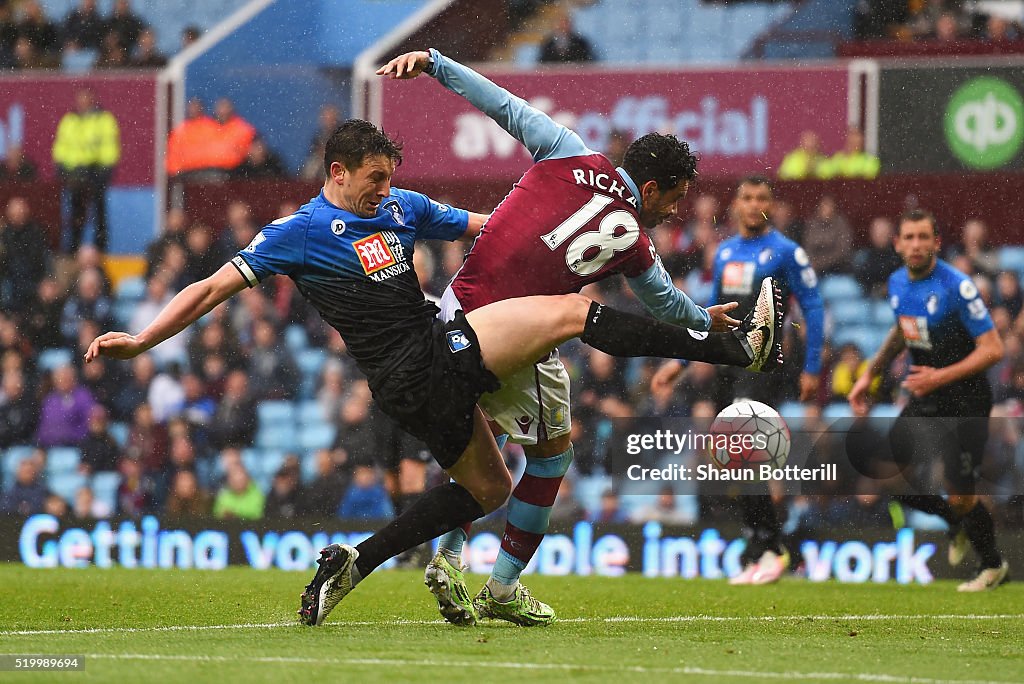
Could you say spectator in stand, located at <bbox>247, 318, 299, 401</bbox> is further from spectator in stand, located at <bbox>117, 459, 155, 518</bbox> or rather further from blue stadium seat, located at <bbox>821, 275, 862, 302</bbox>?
blue stadium seat, located at <bbox>821, 275, 862, 302</bbox>

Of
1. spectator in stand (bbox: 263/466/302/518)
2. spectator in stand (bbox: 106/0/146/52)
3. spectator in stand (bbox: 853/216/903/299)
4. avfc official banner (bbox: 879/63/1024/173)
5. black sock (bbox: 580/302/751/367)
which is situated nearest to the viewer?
black sock (bbox: 580/302/751/367)

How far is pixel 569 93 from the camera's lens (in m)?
14.1

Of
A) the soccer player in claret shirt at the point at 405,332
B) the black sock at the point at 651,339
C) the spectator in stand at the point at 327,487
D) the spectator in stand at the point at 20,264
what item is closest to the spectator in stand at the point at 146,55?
the spectator in stand at the point at 20,264

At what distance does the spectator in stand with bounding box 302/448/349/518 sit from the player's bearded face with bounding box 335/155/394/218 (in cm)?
607

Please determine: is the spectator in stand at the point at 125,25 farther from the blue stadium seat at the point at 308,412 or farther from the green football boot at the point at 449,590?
the green football boot at the point at 449,590

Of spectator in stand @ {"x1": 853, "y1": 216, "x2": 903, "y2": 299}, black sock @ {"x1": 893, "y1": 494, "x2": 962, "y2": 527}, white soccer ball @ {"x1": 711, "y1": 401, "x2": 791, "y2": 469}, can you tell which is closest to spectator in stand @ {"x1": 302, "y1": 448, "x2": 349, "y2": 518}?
white soccer ball @ {"x1": 711, "y1": 401, "x2": 791, "y2": 469}

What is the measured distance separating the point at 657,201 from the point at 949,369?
3.29m

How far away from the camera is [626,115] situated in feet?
46.5

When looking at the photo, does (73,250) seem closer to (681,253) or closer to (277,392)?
(277,392)

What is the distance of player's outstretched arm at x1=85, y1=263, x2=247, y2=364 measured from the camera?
5551mm

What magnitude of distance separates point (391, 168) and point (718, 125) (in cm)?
853

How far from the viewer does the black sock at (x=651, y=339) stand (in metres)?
5.84

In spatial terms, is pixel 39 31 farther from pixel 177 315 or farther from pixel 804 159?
pixel 177 315

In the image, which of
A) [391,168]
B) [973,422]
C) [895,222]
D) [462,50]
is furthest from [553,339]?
[462,50]
